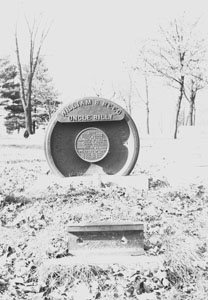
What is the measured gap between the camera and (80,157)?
26.3ft

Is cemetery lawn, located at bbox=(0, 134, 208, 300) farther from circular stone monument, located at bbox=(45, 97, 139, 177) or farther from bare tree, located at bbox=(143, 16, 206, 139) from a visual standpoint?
bare tree, located at bbox=(143, 16, 206, 139)

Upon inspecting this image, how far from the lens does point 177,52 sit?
85.9 ft

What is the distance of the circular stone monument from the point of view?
25.8ft

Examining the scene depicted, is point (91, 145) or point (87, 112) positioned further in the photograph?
point (91, 145)

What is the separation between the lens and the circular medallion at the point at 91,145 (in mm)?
8008

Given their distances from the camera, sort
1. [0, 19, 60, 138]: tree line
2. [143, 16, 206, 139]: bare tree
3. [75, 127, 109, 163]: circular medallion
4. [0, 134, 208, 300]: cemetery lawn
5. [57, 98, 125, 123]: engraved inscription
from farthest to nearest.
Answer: [0, 19, 60, 138]: tree line, [143, 16, 206, 139]: bare tree, [75, 127, 109, 163]: circular medallion, [57, 98, 125, 123]: engraved inscription, [0, 134, 208, 300]: cemetery lawn

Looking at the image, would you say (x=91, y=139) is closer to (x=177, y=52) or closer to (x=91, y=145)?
(x=91, y=145)

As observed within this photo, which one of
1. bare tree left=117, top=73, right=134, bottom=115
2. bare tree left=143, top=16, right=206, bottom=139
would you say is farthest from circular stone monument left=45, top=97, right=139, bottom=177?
bare tree left=117, top=73, right=134, bottom=115

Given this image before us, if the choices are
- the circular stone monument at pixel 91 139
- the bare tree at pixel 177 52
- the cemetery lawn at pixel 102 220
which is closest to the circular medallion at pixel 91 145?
the circular stone monument at pixel 91 139

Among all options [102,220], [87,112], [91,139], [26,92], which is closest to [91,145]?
[91,139]

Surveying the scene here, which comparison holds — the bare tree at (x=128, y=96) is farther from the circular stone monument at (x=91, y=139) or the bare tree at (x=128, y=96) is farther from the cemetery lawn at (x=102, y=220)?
the cemetery lawn at (x=102, y=220)

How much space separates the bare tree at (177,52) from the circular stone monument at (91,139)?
726 inches

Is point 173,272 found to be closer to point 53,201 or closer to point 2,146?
point 53,201

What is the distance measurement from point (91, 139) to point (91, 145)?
12cm
